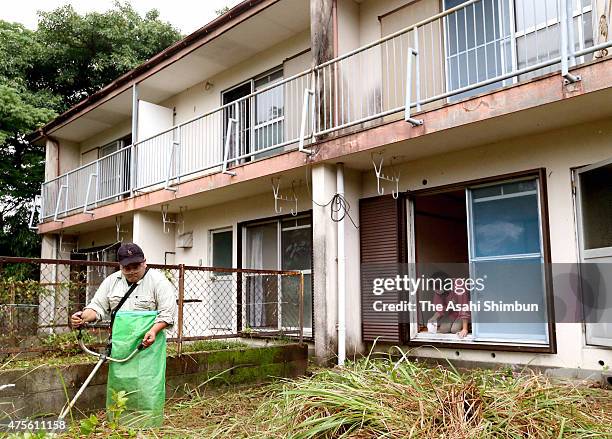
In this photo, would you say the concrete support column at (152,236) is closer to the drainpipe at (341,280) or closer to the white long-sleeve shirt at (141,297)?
the drainpipe at (341,280)

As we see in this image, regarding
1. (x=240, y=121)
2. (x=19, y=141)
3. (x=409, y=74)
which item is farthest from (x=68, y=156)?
(x=409, y=74)

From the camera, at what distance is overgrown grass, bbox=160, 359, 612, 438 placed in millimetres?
3051

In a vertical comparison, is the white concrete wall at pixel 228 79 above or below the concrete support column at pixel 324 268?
above

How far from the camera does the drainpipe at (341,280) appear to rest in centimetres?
723

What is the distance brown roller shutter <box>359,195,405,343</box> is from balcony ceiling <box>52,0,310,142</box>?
345 cm

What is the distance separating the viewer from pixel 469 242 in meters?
6.84

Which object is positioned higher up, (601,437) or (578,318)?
(578,318)

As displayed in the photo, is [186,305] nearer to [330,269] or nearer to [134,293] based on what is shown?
[330,269]

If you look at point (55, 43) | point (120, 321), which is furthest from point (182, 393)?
point (55, 43)

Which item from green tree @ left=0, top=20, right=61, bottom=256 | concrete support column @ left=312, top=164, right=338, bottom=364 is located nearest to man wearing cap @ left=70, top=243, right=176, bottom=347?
concrete support column @ left=312, top=164, right=338, bottom=364

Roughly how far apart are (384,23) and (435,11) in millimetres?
853

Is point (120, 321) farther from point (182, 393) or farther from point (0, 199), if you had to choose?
point (0, 199)

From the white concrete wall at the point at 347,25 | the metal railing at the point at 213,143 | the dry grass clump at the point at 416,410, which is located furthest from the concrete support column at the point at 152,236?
the dry grass clump at the point at 416,410

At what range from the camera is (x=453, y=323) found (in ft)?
25.0
